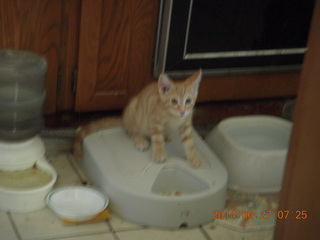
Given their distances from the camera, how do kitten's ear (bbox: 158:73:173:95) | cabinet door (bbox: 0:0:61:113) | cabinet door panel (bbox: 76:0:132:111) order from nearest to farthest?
kitten's ear (bbox: 158:73:173:95) < cabinet door (bbox: 0:0:61:113) < cabinet door panel (bbox: 76:0:132:111)

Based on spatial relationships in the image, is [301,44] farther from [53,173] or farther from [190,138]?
[53,173]

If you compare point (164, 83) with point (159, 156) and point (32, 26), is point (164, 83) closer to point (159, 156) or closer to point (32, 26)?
point (159, 156)

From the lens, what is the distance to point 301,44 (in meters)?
2.35

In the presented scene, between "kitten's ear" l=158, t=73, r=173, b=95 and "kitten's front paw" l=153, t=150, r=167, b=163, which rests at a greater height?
"kitten's ear" l=158, t=73, r=173, b=95

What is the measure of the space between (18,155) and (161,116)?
47 cm

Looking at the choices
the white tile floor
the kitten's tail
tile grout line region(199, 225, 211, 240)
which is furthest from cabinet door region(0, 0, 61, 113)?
tile grout line region(199, 225, 211, 240)

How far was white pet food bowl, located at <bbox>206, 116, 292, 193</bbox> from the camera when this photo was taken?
199 cm

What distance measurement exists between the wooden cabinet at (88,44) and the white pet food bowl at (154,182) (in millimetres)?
210

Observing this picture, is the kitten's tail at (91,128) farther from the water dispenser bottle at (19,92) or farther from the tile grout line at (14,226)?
the tile grout line at (14,226)

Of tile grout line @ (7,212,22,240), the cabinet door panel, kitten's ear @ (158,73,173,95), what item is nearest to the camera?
tile grout line @ (7,212,22,240)

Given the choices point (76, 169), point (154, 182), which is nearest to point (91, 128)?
point (76, 169)

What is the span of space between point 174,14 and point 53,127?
0.62m

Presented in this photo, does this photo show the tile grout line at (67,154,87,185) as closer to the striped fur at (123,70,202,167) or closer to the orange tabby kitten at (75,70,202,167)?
the orange tabby kitten at (75,70,202,167)

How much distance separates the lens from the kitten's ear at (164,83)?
183 centimetres
